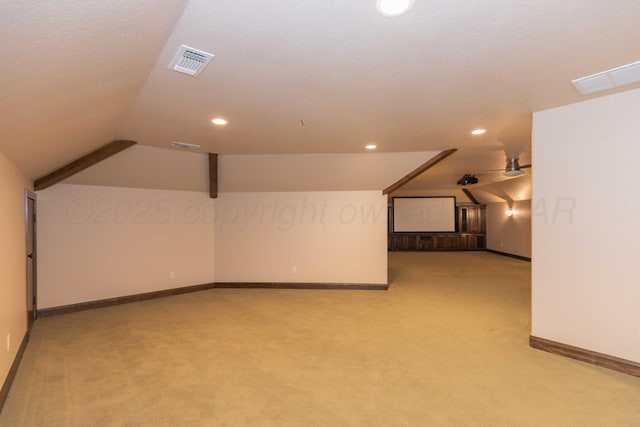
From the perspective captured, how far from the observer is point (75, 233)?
4.85 meters

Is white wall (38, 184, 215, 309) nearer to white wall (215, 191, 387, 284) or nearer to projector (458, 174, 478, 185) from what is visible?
white wall (215, 191, 387, 284)

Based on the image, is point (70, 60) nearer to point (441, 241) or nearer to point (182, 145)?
point (182, 145)

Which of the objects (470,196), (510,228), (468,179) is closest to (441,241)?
(470,196)

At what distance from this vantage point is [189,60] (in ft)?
6.82

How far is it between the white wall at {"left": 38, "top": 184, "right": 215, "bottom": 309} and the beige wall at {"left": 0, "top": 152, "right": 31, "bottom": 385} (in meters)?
1.02

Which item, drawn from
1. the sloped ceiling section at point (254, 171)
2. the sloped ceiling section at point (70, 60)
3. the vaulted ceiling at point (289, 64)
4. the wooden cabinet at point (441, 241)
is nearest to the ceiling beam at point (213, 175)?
the sloped ceiling section at point (254, 171)

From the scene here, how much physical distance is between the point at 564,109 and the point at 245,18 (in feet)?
10.3

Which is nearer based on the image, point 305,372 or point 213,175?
point 305,372

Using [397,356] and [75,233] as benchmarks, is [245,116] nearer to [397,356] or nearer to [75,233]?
[397,356]

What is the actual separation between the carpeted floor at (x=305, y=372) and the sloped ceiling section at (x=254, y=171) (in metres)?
2.07

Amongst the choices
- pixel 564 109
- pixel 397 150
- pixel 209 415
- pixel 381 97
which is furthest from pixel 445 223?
pixel 209 415

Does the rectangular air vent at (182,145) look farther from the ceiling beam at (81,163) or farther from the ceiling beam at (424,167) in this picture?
the ceiling beam at (424,167)

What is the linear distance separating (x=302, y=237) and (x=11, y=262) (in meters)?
4.18

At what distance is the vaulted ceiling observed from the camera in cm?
153
